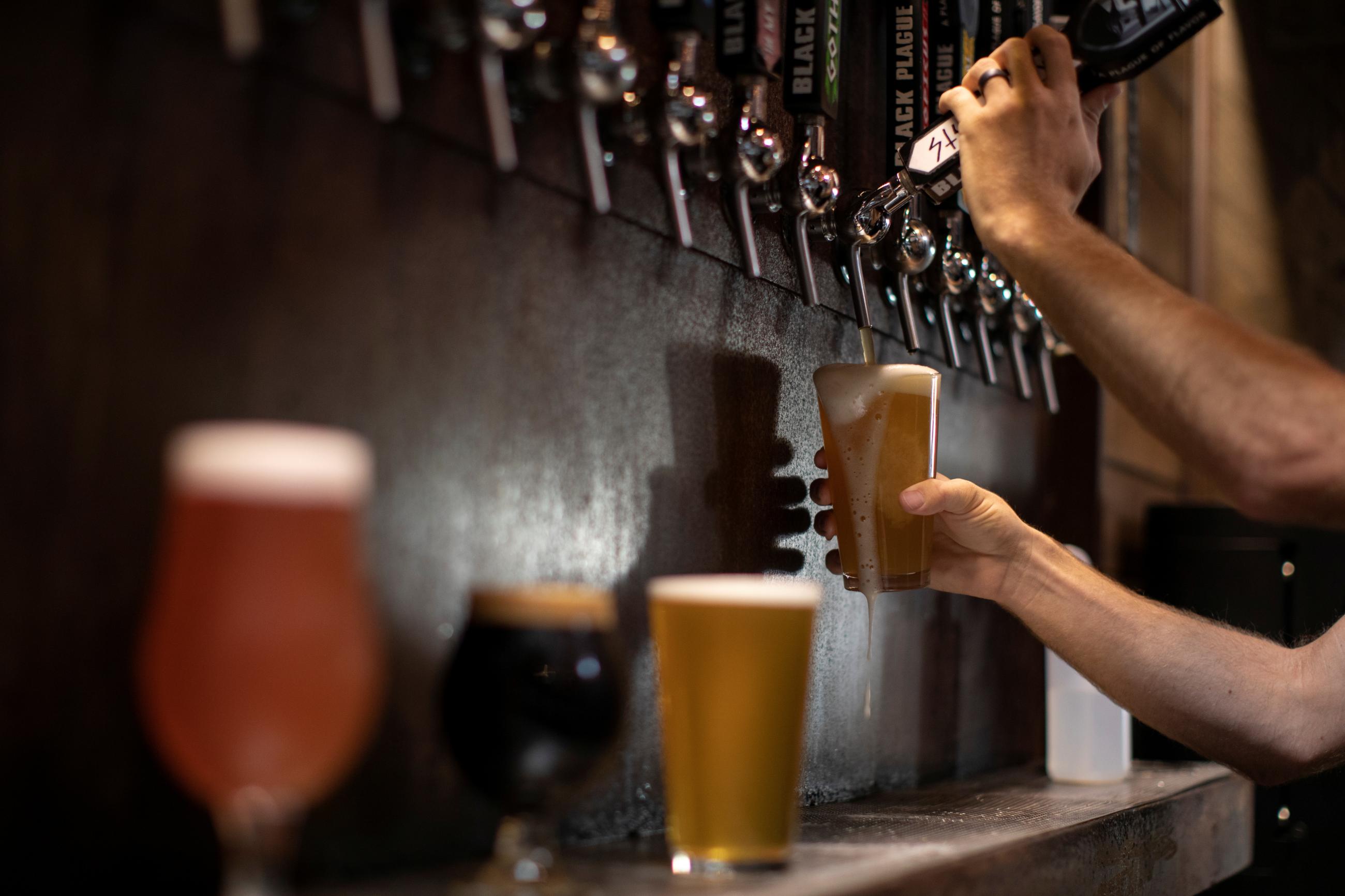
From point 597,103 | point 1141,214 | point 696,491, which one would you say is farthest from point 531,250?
point 1141,214

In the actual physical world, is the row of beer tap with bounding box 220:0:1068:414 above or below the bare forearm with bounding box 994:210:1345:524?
above

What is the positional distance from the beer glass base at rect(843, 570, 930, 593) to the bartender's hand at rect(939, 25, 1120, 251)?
0.33m

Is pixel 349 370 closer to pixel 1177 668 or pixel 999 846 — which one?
pixel 999 846

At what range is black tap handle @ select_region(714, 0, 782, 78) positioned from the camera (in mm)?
1189

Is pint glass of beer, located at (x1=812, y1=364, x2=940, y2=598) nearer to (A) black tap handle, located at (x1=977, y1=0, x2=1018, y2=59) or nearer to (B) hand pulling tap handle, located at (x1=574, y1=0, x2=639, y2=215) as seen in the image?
(B) hand pulling tap handle, located at (x1=574, y1=0, x2=639, y2=215)

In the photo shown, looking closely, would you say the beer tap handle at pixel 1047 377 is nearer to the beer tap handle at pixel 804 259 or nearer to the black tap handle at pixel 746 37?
the beer tap handle at pixel 804 259

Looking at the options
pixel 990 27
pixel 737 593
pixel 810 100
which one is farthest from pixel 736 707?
pixel 990 27

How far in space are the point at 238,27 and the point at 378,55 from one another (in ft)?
0.37

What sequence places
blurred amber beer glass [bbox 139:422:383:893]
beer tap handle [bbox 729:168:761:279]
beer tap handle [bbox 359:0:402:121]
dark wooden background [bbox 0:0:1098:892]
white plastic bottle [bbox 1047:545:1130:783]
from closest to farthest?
blurred amber beer glass [bbox 139:422:383:893] → dark wooden background [bbox 0:0:1098:892] → beer tap handle [bbox 359:0:402:121] → beer tap handle [bbox 729:168:761:279] → white plastic bottle [bbox 1047:545:1130:783]

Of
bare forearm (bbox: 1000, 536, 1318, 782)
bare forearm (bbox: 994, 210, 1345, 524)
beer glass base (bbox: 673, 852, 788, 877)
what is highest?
bare forearm (bbox: 994, 210, 1345, 524)

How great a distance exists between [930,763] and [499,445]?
3.38 ft

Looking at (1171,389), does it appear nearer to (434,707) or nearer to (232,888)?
(434,707)

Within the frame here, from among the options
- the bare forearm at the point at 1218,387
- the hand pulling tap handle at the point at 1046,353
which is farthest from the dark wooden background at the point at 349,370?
the hand pulling tap handle at the point at 1046,353

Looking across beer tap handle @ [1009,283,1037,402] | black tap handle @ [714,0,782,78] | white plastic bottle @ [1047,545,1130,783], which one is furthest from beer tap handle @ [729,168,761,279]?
white plastic bottle @ [1047,545,1130,783]
